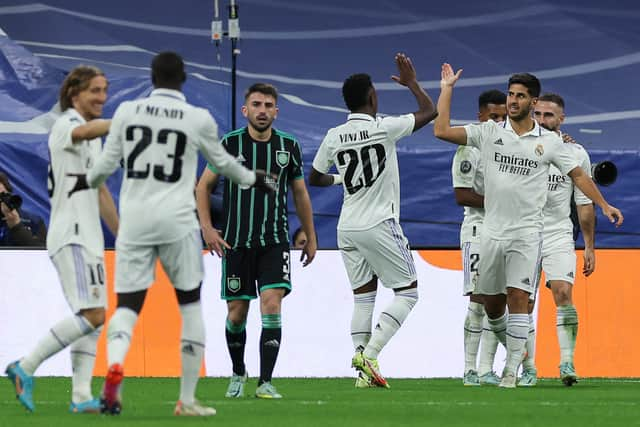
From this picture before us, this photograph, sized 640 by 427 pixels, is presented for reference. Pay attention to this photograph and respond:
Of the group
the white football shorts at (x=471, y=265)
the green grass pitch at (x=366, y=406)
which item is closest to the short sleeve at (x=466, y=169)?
the white football shorts at (x=471, y=265)

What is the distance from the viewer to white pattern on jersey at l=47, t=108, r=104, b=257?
8.29m

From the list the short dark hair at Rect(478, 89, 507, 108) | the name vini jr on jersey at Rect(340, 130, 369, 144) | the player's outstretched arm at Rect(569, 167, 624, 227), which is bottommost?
the player's outstretched arm at Rect(569, 167, 624, 227)

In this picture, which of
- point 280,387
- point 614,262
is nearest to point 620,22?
point 614,262

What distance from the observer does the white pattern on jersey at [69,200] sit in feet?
27.2

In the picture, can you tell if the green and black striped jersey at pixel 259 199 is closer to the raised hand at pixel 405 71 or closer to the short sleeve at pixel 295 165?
the short sleeve at pixel 295 165

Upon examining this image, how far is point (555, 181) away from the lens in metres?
11.7

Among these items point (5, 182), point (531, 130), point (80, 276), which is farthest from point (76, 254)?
point (5, 182)

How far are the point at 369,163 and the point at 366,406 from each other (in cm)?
246

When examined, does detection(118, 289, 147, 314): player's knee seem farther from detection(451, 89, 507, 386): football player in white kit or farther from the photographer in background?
the photographer in background

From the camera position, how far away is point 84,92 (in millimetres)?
8516

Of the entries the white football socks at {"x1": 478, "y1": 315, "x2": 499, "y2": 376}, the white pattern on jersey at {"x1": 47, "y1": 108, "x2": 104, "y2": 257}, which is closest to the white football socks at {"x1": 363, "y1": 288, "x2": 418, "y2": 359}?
the white football socks at {"x1": 478, "y1": 315, "x2": 499, "y2": 376}

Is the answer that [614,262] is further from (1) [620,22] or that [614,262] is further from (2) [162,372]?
(1) [620,22]

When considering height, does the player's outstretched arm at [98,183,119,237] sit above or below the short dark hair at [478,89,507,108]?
below

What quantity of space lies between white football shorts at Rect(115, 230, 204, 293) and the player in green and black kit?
77.8 inches
